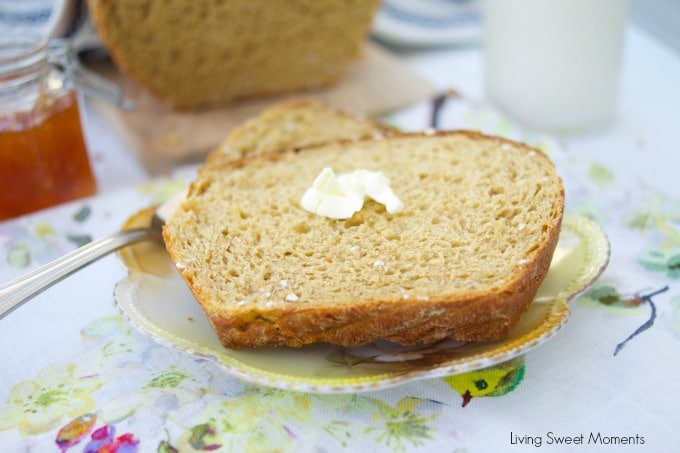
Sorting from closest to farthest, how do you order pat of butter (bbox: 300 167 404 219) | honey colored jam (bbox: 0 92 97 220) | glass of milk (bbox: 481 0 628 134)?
pat of butter (bbox: 300 167 404 219), honey colored jam (bbox: 0 92 97 220), glass of milk (bbox: 481 0 628 134)

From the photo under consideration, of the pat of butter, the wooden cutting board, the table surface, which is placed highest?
the pat of butter

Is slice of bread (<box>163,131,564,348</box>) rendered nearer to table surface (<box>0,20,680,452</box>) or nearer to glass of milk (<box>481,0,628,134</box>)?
table surface (<box>0,20,680,452</box>)

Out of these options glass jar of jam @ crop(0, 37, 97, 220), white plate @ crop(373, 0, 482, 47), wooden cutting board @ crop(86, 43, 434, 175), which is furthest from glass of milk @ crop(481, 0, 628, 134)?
glass jar of jam @ crop(0, 37, 97, 220)

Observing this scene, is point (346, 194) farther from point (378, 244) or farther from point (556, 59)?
point (556, 59)

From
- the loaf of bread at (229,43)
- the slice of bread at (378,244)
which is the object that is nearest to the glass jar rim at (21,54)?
the loaf of bread at (229,43)

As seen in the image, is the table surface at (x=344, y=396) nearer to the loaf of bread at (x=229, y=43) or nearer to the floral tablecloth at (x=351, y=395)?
the floral tablecloth at (x=351, y=395)

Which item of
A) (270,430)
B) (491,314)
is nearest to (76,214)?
(270,430)
